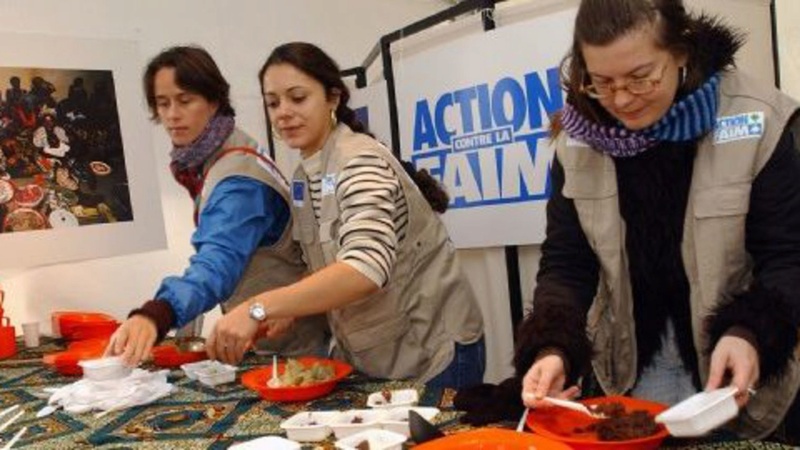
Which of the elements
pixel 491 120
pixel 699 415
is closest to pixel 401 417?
pixel 699 415

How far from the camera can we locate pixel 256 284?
1.64 metres

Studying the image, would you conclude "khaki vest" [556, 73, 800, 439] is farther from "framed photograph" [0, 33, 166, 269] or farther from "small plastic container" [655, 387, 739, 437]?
"framed photograph" [0, 33, 166, 269]

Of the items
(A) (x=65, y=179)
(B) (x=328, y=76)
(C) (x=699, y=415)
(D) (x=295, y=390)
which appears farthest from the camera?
(A) (x=65, y=179)

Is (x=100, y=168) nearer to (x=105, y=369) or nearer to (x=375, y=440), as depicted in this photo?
(x=105, y=369)

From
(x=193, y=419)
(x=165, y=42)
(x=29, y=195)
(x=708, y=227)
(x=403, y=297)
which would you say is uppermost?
(x=165, y=42)

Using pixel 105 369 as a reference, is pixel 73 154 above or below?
above

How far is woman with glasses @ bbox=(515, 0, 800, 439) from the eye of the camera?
95 cm

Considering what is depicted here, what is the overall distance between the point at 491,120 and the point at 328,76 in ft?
2.58

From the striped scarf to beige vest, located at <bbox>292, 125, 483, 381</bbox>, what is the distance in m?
0.43

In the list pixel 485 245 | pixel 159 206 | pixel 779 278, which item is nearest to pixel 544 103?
pixel 485 245

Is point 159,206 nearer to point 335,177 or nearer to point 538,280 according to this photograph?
point 335,177

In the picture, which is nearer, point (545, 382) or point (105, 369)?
point (545, 382)

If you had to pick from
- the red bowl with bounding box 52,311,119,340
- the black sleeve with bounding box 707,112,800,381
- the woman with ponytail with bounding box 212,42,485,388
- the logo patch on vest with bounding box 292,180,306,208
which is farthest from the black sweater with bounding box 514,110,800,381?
the red bowl with bounding box 52,311,119,340

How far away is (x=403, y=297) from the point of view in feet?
4.75
